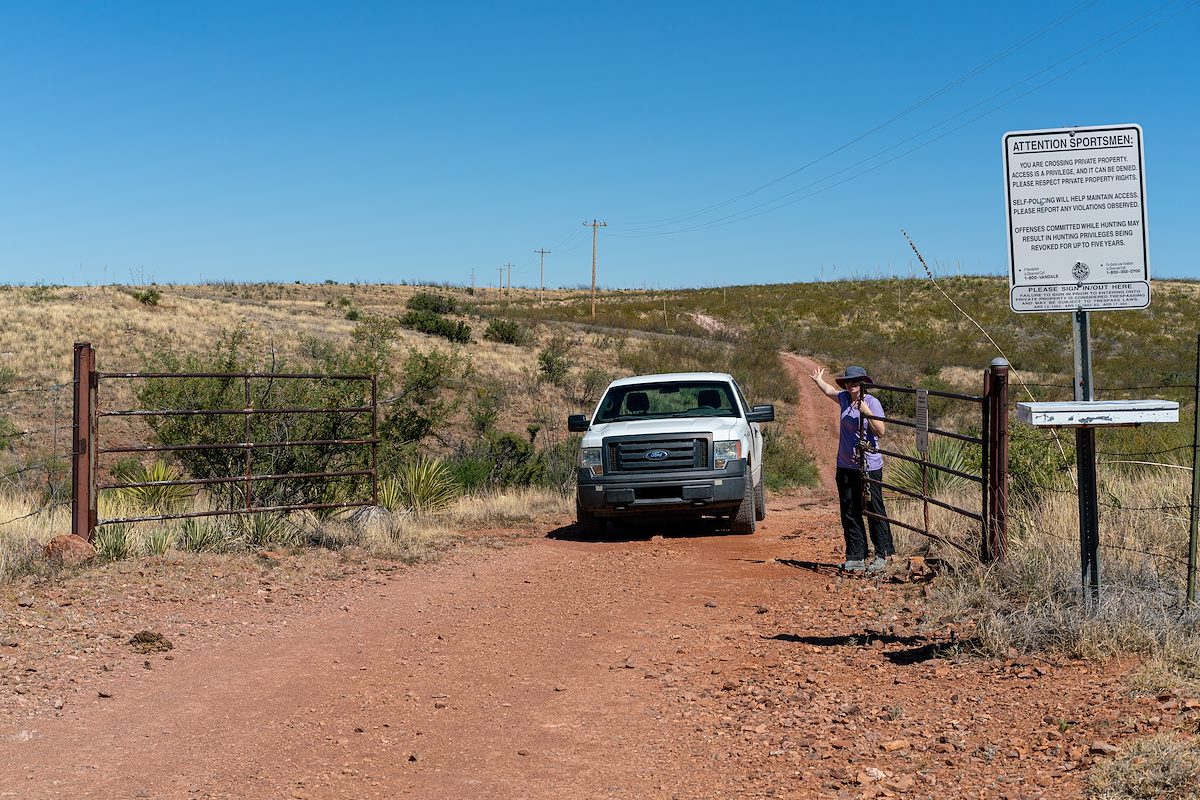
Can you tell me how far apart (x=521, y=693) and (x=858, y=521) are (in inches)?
172

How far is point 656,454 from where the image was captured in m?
12.6

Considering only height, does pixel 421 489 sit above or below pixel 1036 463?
below

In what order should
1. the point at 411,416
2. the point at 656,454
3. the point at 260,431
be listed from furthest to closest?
the point at 411,416
the point at 260,431
the point at 656,454

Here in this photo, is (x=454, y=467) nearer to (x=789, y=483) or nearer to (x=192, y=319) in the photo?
(x=789, y=483)

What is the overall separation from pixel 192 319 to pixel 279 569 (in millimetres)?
34175

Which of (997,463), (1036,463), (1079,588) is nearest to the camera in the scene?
(1079,588)

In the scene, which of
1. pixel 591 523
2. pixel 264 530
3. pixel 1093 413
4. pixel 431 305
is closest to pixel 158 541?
pixel 264 530

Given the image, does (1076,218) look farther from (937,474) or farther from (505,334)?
(505,334)

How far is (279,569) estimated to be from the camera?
10.2 metres

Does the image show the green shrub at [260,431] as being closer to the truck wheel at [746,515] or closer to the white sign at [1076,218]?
the truck wheel at [746,515]

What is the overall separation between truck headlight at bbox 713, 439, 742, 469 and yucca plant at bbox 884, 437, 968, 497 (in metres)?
1.91

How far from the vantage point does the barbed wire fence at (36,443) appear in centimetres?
1616

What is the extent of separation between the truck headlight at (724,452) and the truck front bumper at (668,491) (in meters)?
0.06

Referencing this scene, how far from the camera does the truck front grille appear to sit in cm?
1252
